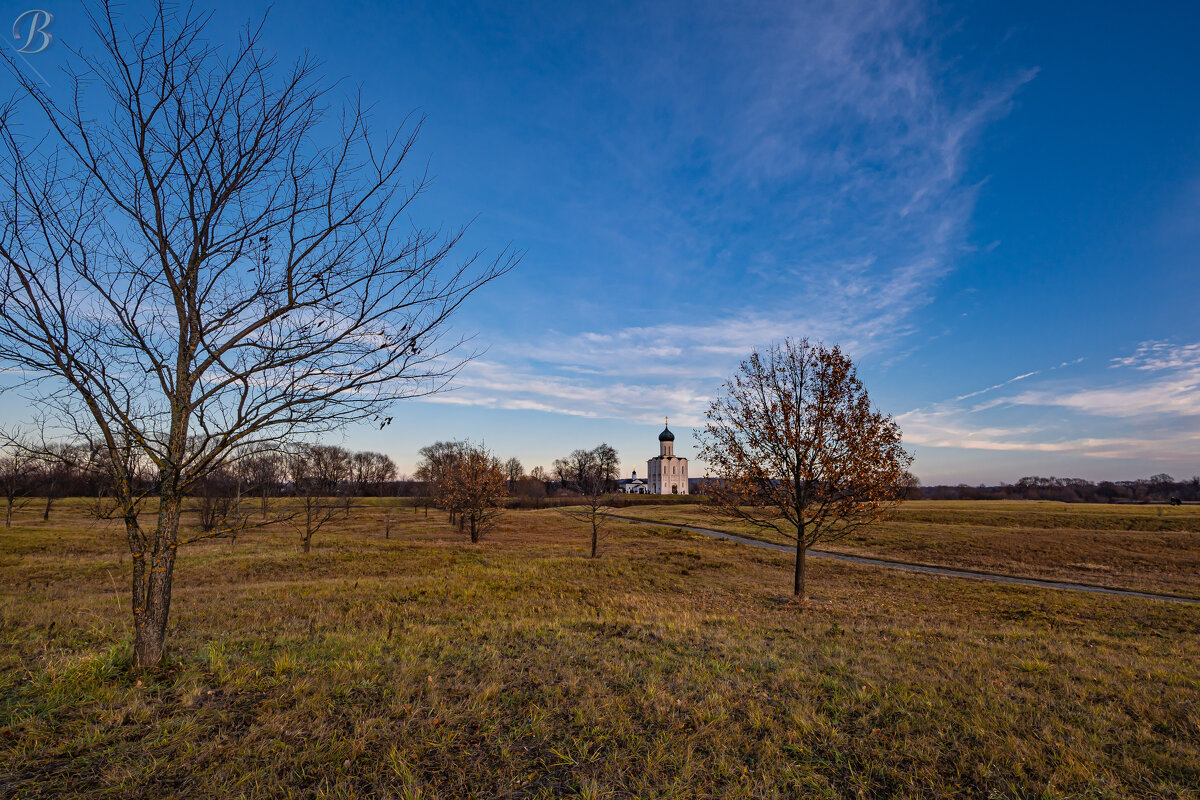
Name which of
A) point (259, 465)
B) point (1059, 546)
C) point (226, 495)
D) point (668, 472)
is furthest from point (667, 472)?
point (259, 465)

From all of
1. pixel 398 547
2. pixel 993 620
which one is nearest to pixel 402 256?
pixel 993 620

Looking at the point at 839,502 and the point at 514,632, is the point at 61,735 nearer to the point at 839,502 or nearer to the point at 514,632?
the point at 514,632

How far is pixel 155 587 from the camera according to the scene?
5160 mm

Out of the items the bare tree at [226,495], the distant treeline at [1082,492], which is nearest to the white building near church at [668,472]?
the distant treeline at [1082,492]

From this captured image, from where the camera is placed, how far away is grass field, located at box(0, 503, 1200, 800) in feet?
12.5

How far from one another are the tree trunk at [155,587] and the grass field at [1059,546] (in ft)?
46.9

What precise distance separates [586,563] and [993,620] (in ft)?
48.7

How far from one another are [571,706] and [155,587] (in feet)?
14.9

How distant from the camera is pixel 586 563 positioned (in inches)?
901

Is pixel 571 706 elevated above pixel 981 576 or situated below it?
above

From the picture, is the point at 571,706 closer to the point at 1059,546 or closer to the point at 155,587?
A: the point at 155,587

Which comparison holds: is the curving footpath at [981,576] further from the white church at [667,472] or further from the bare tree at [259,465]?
the white church at [667,472]

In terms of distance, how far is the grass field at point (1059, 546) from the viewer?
83.5 ft

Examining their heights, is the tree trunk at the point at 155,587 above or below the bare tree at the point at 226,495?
below
